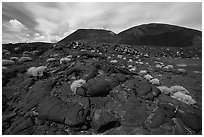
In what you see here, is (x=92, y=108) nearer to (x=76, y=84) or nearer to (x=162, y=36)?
(x=76, y=84)

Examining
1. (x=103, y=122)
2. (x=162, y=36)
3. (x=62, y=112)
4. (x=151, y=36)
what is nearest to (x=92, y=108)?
(x=103, y=122)

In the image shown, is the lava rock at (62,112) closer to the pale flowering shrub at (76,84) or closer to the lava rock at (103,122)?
the lava rock at (103,122)

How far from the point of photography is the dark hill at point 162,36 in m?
69.4

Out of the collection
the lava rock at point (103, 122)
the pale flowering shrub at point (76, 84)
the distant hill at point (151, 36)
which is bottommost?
the lava rock at point (103, 122)

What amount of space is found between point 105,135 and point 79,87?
3.44 metres

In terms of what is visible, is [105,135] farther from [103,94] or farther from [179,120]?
[179,120]

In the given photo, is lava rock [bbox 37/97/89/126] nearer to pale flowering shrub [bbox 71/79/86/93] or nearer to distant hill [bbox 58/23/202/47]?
pale flowering shrub [bbox 71/79/86/93]

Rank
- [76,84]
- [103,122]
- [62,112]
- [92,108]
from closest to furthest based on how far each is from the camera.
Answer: [103,122], [62,112], [92,108], [76,84]

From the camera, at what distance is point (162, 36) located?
78.6m

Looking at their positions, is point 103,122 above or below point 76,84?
below

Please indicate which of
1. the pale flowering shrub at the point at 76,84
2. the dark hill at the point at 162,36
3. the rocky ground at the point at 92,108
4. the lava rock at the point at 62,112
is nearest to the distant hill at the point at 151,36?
the dark hill at the point at 162,36

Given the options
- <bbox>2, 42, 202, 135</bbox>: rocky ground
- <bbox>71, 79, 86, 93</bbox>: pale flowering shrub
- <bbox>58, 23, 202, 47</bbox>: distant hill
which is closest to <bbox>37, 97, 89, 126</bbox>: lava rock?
<bbox>2, 42, 202, 135</bbox>: rocky ground

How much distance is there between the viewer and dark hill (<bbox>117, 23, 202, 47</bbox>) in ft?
228

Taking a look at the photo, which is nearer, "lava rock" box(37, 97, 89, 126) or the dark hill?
"lava rock" box(37, 97, 89, 126)
